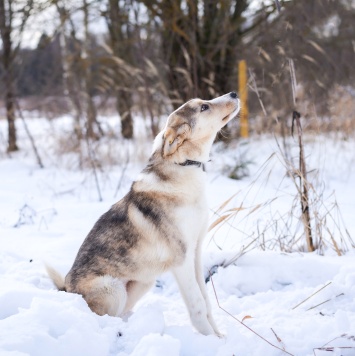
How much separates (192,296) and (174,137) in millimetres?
968

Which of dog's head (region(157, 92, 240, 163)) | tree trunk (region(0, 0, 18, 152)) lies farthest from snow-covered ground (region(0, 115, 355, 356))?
tree trunk (region(0, 0, 18, 152))

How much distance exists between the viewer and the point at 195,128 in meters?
3.02

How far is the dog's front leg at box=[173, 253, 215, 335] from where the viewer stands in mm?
2797

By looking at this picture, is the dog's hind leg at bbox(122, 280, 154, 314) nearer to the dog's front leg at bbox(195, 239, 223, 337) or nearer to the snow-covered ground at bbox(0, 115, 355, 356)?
the snow-covered ground at bbox(0, 115, 355, 356)

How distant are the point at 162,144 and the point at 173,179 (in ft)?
0.84

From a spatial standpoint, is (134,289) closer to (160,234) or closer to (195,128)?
(160,234)

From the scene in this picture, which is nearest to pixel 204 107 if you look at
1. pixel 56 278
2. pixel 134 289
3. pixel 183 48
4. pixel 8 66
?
pixel 134 289

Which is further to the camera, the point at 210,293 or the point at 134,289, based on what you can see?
the point at 210,293

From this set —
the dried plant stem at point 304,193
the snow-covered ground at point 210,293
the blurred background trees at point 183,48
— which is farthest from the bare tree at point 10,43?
the dried plant stem at point 304,193

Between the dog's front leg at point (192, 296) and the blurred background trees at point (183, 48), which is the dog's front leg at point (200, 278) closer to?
the dog's front leg at point (192, 296)

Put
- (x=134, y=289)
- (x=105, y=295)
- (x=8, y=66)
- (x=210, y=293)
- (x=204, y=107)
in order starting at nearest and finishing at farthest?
(x=105, y=295), (x=134, y=289), (x=204, y=107), (x=210, y=293), (x=8, y=66)

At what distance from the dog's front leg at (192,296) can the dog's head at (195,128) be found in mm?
648

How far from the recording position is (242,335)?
2.59m

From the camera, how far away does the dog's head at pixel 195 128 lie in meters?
2.96
